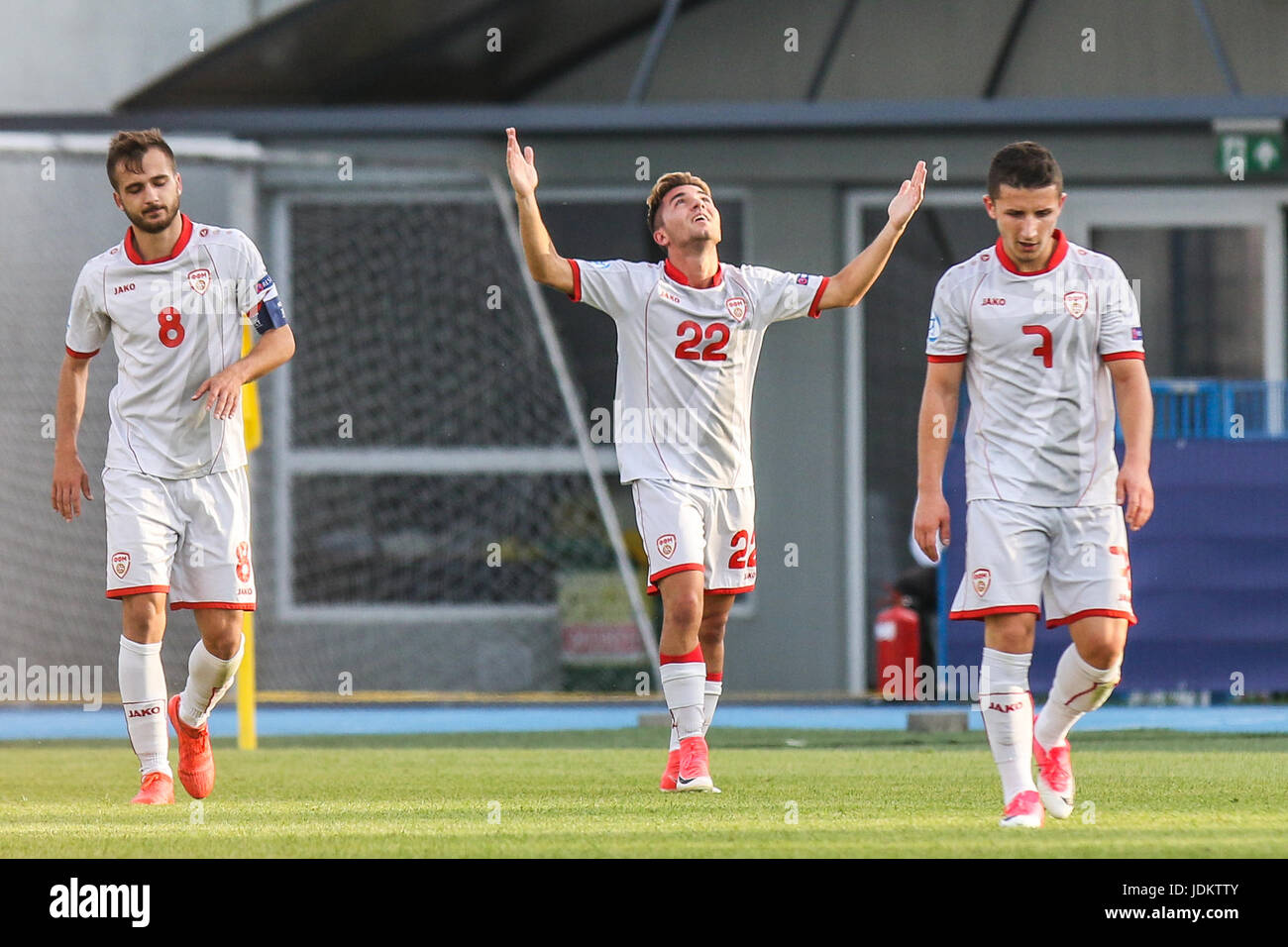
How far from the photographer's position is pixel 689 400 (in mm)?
7070

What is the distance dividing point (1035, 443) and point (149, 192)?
3181mm

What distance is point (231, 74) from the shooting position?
1557cm

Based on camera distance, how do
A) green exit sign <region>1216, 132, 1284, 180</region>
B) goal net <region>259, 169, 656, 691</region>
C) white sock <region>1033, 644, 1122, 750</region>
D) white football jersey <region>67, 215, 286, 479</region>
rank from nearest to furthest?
white sock <region>1033, 644, 1122, 750</region>
white football jersey <region>67, 215, 286, 479</region>
green exit sign <region>1216, 132, 1284, 180</region>
goal net <region>259, 169, 656, 691</region>

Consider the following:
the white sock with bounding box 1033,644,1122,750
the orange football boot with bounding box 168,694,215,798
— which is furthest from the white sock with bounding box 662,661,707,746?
the orange football boot with bounding box 168,694,215,798

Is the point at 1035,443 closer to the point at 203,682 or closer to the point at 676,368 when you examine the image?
the point at 676,368

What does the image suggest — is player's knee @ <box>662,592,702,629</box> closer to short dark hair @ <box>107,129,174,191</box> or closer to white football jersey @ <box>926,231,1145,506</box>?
white football jersey @ <box>926,231,1145,506</box>

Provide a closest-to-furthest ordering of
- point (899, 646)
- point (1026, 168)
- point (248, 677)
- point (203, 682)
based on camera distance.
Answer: point (1026, 168)
point (203, 682)
point (248, 677)
point (899, 646)

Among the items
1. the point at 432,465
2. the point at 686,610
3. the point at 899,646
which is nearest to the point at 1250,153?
the point at 899,646

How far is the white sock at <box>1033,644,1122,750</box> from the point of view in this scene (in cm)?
591

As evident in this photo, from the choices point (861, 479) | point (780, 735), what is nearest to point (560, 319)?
point (861, 479)

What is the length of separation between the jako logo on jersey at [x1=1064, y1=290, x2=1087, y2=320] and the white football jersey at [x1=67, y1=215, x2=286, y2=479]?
2843 millimetres

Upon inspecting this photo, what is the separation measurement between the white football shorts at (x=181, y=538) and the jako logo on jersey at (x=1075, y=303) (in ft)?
9.90

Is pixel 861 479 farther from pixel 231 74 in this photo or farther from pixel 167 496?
pixel 167 496

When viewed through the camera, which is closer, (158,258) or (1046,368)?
(1046,368)
